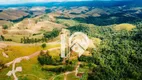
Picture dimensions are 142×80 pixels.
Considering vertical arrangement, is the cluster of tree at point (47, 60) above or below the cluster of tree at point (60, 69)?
above

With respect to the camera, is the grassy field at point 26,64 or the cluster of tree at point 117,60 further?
the cluster of tree at point 117,60


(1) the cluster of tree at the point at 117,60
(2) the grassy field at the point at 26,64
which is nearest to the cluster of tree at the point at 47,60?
(2) the grassy field at the point at 26,64

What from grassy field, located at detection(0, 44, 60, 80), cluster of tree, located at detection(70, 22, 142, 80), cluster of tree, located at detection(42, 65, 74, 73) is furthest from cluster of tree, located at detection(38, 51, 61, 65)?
cluster of tree, located at detection(70, 22, 142, 80)

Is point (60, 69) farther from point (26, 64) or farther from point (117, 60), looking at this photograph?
point (117, 60)

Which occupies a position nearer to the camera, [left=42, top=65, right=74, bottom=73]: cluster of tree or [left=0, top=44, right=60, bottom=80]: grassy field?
[left=0, top=44, right=60, bottom=80]: grassy field

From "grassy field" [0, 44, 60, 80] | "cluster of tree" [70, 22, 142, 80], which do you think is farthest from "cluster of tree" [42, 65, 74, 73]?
"cluster of tree" [70, 22, 142, 80]

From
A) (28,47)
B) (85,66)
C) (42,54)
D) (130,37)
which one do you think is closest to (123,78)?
(85,66)

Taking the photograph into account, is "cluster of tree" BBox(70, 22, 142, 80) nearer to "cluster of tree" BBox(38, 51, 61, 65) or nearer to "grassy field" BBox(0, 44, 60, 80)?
"cluster of tree" BBox(38, 51, 61, 65)

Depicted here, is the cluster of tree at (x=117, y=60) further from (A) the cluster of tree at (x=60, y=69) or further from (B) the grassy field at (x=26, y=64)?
(B) the grassy field at (x=26, y=64)

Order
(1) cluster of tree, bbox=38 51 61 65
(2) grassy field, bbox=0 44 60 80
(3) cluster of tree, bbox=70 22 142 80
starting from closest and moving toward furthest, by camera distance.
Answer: (2) grassy field, bbox=0 44 60 80 → (3) cluster of tree, bbox=70 22 142 80 → (1) cluster of tree, bbox=38 51 61 65

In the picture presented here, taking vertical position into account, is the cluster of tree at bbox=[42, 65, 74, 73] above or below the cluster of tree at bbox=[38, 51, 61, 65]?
below

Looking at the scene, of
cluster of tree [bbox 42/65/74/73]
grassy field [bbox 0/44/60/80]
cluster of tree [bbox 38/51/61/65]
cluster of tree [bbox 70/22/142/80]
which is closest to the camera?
grassy field [bbox 0/44/60/80]

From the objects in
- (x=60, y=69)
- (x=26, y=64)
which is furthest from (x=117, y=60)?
(x=26, y=64)
